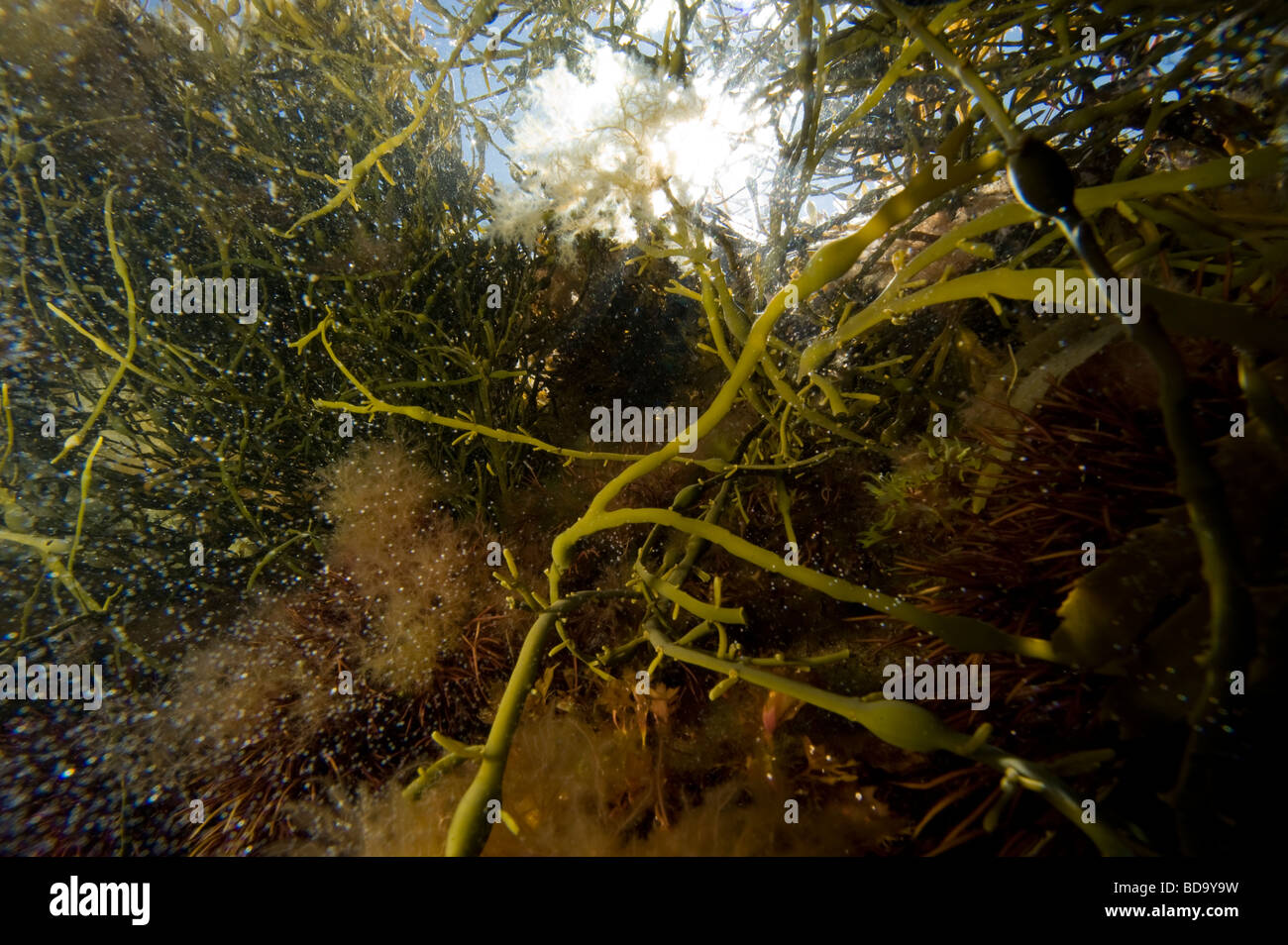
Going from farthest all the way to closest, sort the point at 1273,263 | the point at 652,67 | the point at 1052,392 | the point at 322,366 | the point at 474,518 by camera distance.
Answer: the point at 322,366, the point at 474,518, the point at 652,67, the point at 1052,392, the point at 1273,263

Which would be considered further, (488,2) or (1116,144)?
(488,2)

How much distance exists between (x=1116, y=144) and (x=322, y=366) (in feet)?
13.4

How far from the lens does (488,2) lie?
2275 millimetres

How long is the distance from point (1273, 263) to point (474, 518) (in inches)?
120

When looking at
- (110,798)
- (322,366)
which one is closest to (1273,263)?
(322,366)

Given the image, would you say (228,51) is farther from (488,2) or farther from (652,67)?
(652,67)
